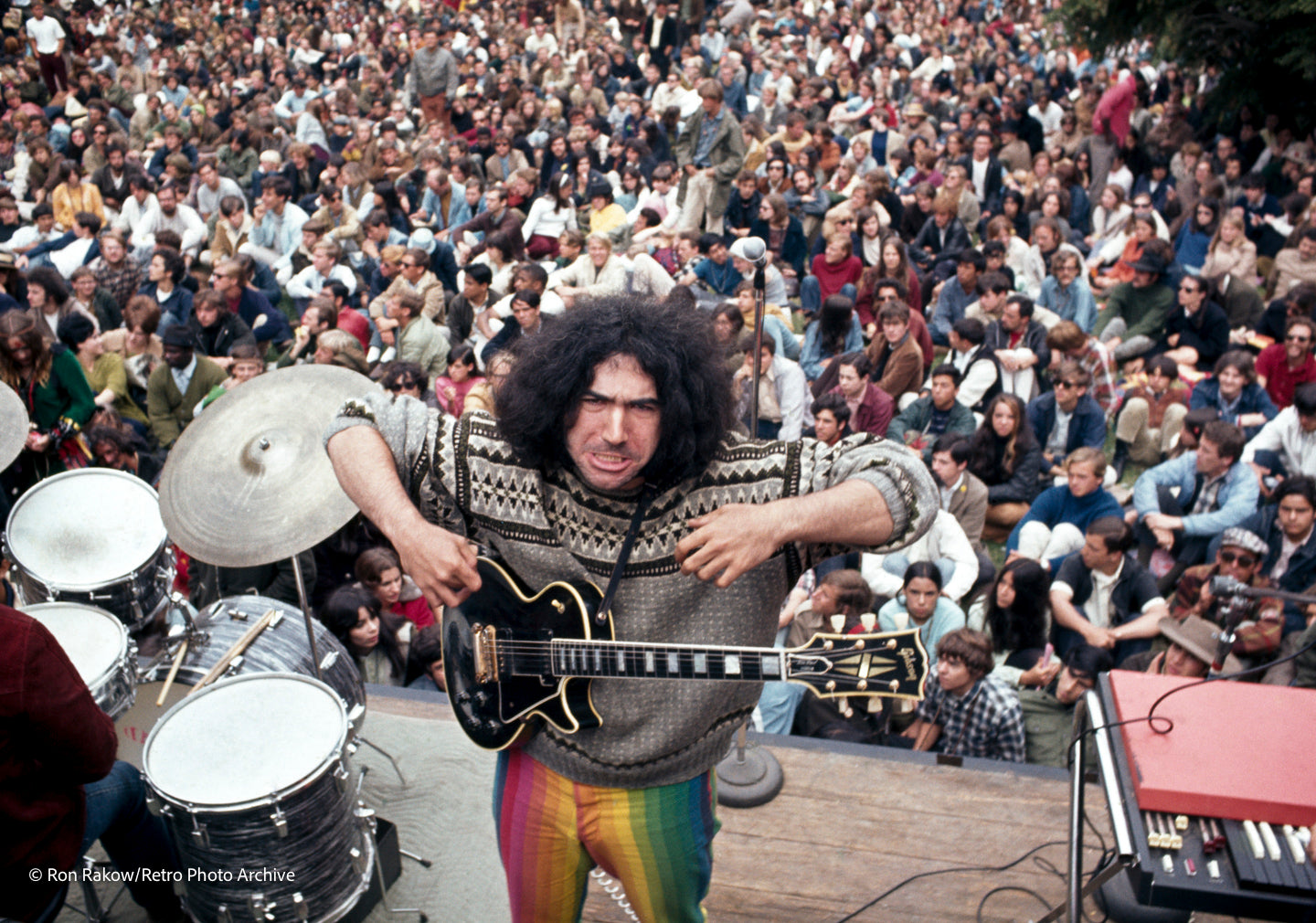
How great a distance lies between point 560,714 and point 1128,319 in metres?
6.86

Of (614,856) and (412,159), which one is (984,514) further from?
(412,159)

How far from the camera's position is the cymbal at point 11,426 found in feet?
10.9

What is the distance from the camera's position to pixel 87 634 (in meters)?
3.11

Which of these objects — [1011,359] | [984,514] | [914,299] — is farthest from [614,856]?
[914,299]

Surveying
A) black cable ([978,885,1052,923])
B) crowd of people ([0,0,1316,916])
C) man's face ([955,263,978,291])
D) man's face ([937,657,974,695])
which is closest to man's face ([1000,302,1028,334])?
crowd of people ([0,0,1316,916])

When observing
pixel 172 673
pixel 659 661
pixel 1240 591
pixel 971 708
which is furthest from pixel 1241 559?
pixel 172 673

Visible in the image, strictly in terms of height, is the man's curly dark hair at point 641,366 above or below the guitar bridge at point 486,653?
above

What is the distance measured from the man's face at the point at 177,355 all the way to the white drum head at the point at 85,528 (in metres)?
3.16

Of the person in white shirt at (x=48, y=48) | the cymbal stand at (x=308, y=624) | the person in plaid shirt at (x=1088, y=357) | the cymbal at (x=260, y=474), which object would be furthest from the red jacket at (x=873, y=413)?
the person in white shirt at (x=48, y=48)

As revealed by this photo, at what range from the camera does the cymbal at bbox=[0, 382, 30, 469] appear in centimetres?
331

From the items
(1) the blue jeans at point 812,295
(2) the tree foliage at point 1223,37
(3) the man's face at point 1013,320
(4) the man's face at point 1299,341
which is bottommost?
(1) the blue jeans at point 812,295

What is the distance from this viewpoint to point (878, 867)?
3.18 metres

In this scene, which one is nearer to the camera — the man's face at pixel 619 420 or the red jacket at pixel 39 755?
the man's face at pixel 619 420

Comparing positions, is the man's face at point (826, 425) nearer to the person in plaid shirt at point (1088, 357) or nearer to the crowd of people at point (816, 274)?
the crowd of people at point (816, 274)
